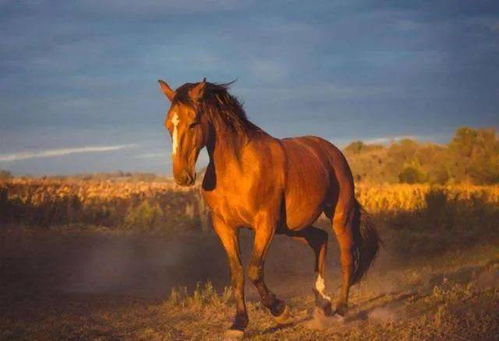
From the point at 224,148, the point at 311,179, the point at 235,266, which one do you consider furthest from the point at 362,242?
the point at 224,148

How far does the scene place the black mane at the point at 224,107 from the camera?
7.39 metres

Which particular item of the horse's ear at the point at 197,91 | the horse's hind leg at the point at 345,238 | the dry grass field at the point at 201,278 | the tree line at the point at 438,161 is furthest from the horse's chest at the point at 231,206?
the tree line at the point at 438,161

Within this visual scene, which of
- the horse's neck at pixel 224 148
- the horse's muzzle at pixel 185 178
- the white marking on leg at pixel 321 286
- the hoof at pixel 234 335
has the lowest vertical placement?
the hoof at pixel 234 335

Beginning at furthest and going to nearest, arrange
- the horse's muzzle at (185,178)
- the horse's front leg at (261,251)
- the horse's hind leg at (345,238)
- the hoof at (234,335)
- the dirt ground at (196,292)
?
the horse's hind leg at (345,238) < the dirt ground at (196,292) < the hoof at (234,335) < the horse's front leg at (261,251) < the horse's muzzle at (185,178)

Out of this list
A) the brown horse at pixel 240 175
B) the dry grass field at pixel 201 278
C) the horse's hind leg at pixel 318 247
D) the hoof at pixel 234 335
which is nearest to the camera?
the brown horse at pixel 240 175

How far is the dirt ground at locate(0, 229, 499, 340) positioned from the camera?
788cm

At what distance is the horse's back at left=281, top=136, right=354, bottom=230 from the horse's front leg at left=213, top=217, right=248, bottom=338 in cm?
74

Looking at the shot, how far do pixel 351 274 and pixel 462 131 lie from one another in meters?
44.9

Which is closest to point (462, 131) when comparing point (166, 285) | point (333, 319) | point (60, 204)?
point (60, 204)

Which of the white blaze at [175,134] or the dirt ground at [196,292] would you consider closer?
the white blaze at [175,134]

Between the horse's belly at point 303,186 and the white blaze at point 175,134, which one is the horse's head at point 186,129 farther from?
the horse's belly at point 303,186

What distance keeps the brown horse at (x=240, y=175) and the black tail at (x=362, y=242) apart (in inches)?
51.2

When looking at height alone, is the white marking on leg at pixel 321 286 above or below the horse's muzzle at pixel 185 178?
below

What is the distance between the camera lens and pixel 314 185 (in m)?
8.27
